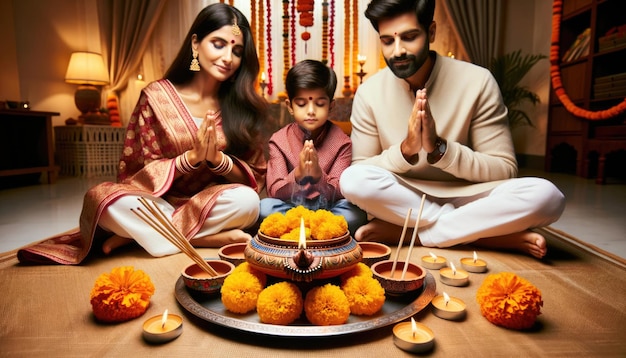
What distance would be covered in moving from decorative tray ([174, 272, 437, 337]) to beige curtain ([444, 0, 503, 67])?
16.9 ft

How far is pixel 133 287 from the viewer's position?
120 cm

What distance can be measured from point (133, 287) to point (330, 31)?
194 inches

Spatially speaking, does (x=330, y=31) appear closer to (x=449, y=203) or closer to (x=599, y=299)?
(x=449, y=203)

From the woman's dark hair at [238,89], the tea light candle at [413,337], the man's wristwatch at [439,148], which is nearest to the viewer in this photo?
the tea light candle at [413,337]

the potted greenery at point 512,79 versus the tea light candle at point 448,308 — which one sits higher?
the potted greenery at point 512,79

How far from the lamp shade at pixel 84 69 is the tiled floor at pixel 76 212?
165cm

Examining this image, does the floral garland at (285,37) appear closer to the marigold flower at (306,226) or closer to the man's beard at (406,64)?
the man's beard at (406,64)

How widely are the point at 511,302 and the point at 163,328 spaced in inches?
36.0

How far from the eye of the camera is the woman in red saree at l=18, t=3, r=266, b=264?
5.90ft

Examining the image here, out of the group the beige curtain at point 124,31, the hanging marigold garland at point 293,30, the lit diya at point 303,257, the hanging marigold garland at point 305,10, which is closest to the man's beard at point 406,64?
the lit diya at point 303,257

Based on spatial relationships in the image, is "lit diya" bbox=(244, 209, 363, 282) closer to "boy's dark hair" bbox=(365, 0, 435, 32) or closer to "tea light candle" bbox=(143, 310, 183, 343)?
"tea light candle" bbox=(143, 310, 183, 343)

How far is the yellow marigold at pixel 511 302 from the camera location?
111 centimetres

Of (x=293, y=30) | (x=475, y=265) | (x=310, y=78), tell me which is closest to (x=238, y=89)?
(x=310, y=78)

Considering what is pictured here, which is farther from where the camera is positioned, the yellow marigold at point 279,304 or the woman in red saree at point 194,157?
the woman in red saree at point 194,157
